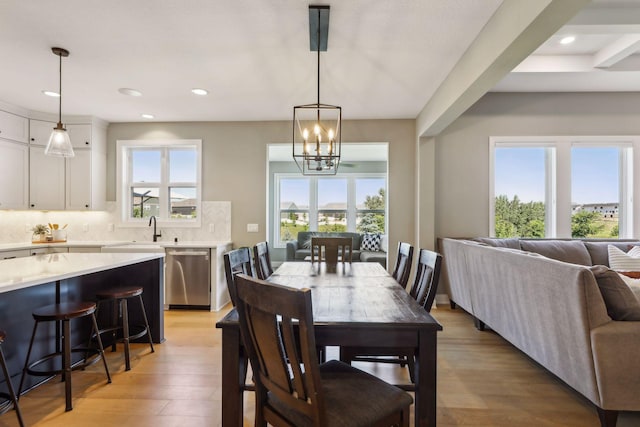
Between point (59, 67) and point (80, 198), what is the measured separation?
80.9 inches

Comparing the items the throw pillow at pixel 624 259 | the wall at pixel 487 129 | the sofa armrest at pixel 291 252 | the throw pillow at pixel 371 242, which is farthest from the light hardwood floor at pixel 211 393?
the throw pillow at pixel 371 242

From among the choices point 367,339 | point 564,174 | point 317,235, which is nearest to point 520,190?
point 564,174

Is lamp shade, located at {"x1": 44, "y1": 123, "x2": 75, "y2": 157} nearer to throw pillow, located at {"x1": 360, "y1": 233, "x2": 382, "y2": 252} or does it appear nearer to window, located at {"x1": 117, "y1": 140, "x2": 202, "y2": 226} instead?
window, located at {"x1": 117, "y1": 140, "x2": 202, "y2": 226}

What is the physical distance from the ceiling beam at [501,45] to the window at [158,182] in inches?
140

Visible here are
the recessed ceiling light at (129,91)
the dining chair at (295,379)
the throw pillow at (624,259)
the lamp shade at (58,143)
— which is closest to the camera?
the dining chair at (295,379)

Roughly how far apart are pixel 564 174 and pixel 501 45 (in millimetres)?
3081

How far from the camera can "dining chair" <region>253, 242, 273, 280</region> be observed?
2.66m

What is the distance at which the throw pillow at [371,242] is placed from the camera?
22.0 ft

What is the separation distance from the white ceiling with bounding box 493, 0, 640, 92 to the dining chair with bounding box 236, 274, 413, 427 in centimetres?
293

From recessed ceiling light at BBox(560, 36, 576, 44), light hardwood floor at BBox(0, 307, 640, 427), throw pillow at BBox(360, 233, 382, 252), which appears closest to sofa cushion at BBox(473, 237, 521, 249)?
light hardwood floor at BBox(0, 307, 640, 427)

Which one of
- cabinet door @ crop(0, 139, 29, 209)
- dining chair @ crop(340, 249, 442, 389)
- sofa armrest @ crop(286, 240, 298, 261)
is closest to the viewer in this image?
dining chair @ crop(340, 249, 442, 389)

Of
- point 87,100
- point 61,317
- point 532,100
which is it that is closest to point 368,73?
point 532,100

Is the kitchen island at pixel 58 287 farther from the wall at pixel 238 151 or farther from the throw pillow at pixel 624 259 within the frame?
the throw pillow at pixel 624 259

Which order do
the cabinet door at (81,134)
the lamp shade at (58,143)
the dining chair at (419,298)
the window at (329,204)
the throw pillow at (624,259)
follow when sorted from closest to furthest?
the dining chair at (419,298) → the lamp shade at (58,143) → the throw pillow at (624,259) → the cabinet door at (81,134) → the window at (329,204)
